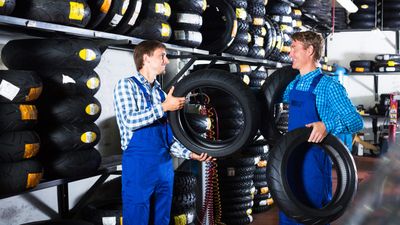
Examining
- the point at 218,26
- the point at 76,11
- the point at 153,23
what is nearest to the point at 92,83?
the point at 76,11

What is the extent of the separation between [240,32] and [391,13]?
6.62 meters

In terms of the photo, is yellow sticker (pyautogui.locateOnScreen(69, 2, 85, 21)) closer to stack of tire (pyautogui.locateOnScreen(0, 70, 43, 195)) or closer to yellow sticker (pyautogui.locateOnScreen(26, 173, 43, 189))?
stack of tire (pyautogui.locateOnScreen(0, 70, 43, 195))

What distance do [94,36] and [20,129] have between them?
808 mm

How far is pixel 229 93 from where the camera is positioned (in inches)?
115

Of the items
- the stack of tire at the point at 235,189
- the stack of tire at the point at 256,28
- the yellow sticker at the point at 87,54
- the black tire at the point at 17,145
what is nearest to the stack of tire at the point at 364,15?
the stack of tire at the point at 256,28

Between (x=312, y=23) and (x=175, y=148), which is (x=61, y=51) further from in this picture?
(x=312, y=23)

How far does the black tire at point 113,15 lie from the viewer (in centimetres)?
302

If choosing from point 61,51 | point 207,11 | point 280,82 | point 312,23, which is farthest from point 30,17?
point 312,23

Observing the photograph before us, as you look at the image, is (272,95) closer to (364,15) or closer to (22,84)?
(22,84)

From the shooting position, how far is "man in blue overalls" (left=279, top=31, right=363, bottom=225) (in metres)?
2.61

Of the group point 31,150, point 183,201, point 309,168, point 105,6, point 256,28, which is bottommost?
point 183,201

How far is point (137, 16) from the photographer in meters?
3.32

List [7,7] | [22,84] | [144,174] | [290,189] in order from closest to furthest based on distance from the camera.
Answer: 1. [7,7]
2. [22,84]
3. [290,189]
4. [144,174]

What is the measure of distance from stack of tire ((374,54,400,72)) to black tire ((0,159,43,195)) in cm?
924
